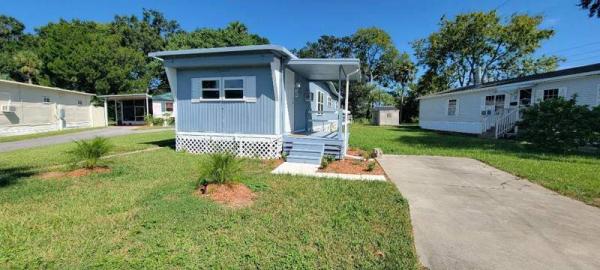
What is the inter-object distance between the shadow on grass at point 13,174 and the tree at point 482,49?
3486 centimetres

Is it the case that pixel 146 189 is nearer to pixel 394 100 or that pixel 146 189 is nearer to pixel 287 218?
pixel 287 218

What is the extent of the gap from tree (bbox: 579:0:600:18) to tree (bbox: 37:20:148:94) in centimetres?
3765

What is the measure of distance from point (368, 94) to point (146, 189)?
3569cm

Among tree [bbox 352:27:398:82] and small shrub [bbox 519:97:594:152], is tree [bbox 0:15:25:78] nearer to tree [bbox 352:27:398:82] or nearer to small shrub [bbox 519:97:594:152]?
tree [bbox 352:27:398:82]

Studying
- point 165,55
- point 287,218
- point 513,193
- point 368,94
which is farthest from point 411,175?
point 368,94

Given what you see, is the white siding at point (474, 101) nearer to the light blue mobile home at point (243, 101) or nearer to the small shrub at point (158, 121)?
the light blue mobile home at point (243, 101)

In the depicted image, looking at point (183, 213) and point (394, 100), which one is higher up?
point (394, 100)

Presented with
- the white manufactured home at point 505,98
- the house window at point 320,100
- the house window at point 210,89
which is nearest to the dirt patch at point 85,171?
the house window at point 210,89

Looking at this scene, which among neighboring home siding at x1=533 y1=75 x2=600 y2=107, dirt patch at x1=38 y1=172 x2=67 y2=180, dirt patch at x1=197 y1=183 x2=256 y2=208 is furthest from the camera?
neighboring home siding at x1=533 y1=75 x2=600 y2=107

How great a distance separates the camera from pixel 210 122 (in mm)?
8992

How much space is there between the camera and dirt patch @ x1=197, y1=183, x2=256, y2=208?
4.31 meters

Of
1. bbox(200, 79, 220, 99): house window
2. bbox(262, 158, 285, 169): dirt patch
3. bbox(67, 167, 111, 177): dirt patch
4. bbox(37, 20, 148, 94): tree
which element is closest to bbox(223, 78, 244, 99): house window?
bbox(200, 79, 220, 99): house window

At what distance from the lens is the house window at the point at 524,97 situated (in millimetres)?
15406

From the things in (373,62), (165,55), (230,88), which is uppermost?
(373,62)
